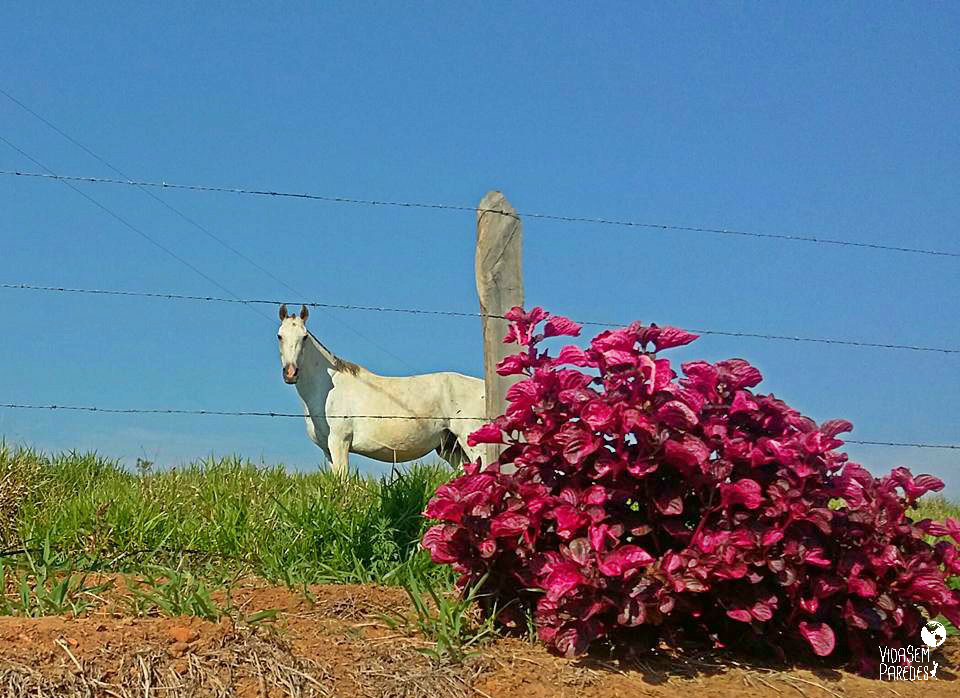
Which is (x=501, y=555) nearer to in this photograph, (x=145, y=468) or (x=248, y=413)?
(x=248, y=413)

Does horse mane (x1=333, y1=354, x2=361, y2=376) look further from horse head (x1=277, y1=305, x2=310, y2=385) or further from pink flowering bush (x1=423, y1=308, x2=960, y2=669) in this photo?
pink flowering bush (x1=423, y1=308, x2=960, y2=669)

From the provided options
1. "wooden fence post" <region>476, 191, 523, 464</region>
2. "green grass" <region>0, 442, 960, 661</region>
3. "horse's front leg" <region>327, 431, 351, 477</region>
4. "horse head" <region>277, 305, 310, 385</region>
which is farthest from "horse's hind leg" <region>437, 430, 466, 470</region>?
"wooden fence post" <region>476, 191, 523, 464</region>

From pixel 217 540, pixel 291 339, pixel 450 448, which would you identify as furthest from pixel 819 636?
pixel 450 448

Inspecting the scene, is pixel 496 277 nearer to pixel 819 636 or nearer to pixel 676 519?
pixel 676 519

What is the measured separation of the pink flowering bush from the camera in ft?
14.0

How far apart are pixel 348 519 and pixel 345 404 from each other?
5.52m

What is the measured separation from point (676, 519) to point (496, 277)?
84.1 inches

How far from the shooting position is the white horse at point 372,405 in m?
11.1

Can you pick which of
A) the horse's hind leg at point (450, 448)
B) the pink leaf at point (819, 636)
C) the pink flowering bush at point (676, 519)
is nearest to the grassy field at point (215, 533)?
the pink flowering bush at point (676, 519)

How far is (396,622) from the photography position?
4.55m

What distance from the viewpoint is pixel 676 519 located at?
14.8ft

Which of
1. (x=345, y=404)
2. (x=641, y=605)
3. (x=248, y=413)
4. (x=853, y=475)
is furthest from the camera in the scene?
(x=345, y=404)

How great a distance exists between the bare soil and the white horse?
21.0 ft

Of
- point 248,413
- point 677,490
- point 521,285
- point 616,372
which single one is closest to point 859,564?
point 677,490
